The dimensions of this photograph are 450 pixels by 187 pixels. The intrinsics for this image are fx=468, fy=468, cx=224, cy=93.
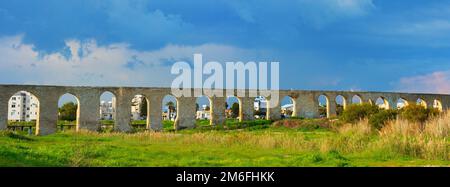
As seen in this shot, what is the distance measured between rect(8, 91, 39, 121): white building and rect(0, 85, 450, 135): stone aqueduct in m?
49.6

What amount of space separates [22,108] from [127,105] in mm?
52468

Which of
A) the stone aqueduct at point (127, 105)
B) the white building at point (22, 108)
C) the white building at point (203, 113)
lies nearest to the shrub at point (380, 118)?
the stone aqueduct at point (127, 105)

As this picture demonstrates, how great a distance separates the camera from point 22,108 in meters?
76.2

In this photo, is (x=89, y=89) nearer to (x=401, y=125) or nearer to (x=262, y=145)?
(x=262, y=145)

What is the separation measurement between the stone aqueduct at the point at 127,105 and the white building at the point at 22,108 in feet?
163

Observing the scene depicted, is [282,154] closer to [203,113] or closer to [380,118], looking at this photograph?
[380,118]

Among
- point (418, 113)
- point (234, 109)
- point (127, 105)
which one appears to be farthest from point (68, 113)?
point (418, 113)

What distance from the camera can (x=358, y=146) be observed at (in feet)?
37.3

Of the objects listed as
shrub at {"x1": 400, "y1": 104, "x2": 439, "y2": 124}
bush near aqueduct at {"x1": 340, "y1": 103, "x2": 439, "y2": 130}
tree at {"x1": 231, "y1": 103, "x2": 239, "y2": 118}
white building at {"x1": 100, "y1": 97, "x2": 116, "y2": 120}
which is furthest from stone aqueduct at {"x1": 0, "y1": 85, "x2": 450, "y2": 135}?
white building at {"x1": 100, "y1": 97, "x2": 116, "y2": 120}

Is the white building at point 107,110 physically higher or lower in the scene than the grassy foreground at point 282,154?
higher

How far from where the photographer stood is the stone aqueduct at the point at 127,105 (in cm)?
2884

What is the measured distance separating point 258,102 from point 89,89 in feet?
172

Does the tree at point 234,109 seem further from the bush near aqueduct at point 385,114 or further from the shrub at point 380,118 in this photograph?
the shrub at point 380,118
